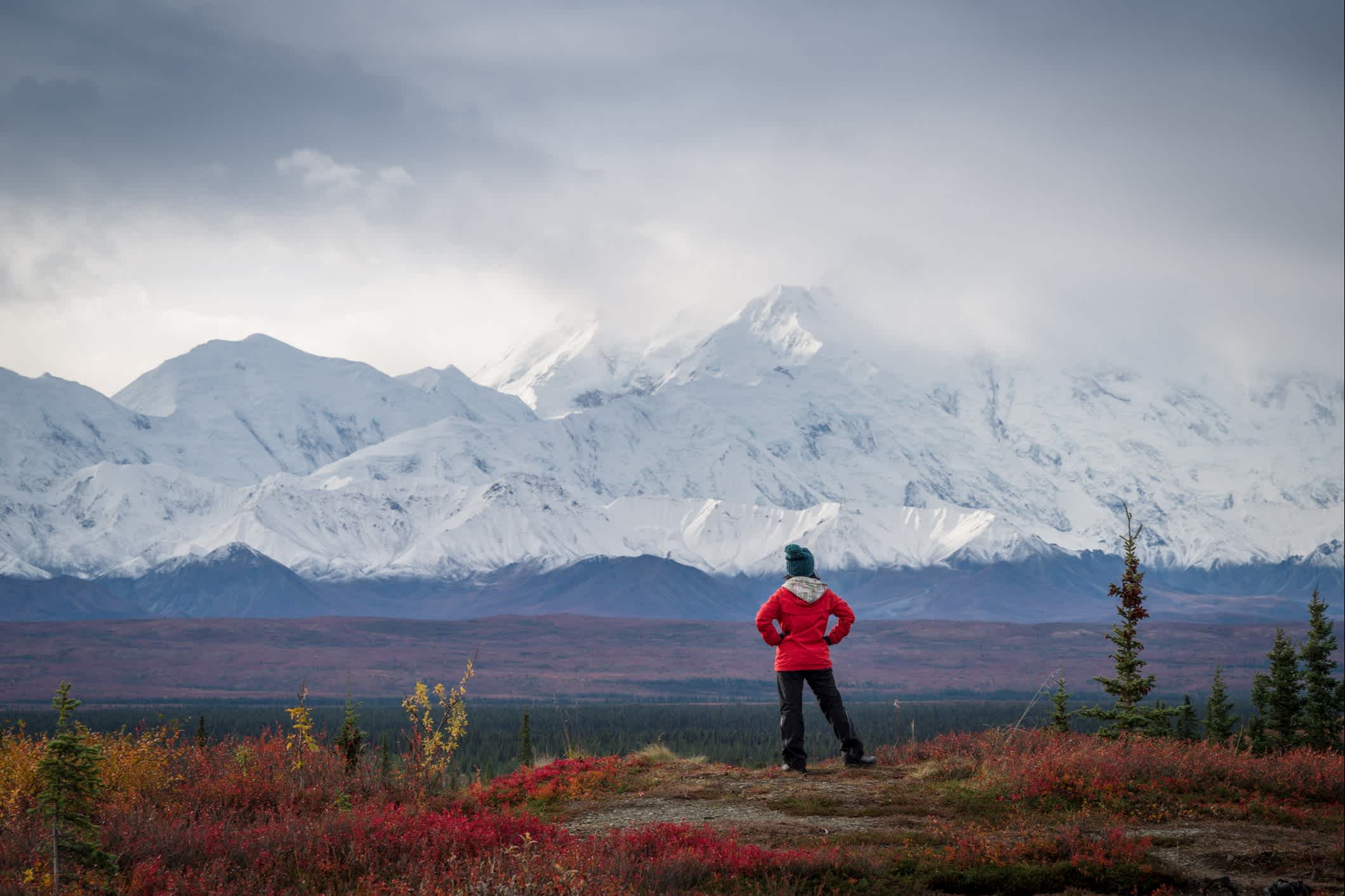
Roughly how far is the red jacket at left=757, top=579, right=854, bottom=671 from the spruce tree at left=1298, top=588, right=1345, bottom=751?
76.4 feet

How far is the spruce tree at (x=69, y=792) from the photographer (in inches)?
401

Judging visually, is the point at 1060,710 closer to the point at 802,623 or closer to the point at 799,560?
the point at 799,560

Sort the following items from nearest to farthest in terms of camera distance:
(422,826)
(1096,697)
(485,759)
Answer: (422,826) < (485,759) < (1096,697)

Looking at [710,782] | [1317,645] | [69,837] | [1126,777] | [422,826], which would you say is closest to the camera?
[69,837]

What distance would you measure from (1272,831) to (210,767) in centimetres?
1289

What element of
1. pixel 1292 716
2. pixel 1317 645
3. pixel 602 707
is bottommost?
pixel 602 707

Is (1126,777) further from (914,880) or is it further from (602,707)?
(602,707)

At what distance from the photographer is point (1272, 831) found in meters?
13.6

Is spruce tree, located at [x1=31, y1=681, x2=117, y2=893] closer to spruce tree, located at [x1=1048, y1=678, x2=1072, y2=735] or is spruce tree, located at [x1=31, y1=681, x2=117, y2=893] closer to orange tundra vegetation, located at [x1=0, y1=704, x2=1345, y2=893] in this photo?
orange tundra vegetation, located at [x1=0, y1=704, x2=1345, y2=893]

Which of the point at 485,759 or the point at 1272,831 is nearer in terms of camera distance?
the point at 1272,831

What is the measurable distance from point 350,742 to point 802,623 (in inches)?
258

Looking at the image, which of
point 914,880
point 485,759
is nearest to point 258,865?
point 914,880

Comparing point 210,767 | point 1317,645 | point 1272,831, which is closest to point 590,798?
point 210,767

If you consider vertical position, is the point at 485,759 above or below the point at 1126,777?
below
